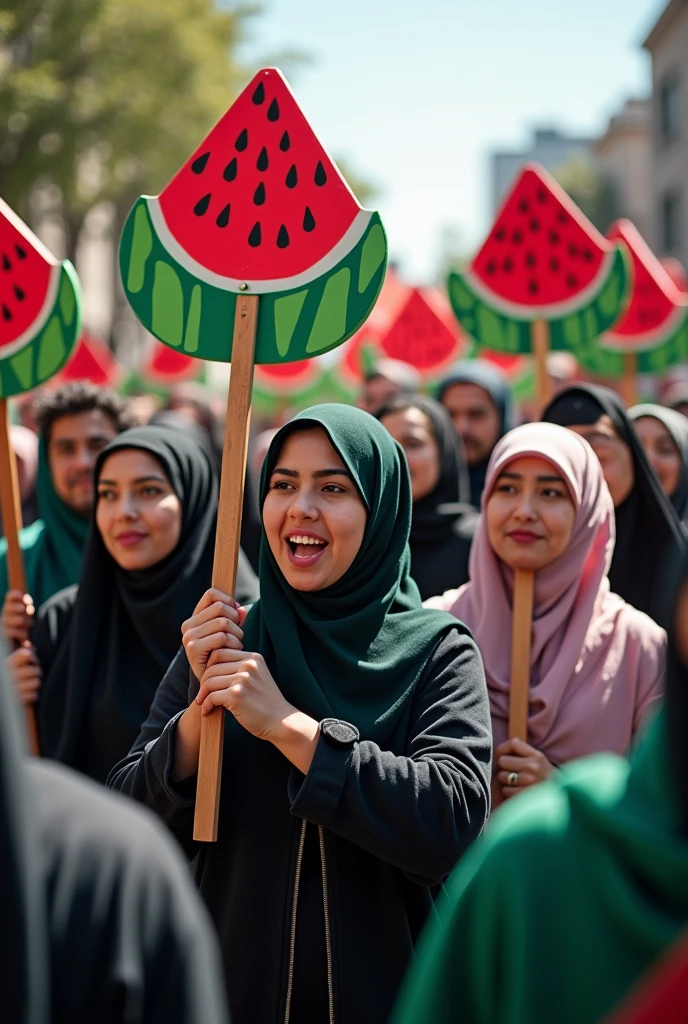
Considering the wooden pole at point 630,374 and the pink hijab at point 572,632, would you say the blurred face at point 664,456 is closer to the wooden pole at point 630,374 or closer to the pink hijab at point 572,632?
the pink hijab at point 572,632

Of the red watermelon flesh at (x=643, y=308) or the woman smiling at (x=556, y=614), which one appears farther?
the red watermelon flesh at (x=643, y=308)

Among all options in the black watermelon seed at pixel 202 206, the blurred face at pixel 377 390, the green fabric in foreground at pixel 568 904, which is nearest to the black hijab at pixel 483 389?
the blurred face at pixel 377 390

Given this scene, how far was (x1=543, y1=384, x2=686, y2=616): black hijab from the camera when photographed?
12.2 feet

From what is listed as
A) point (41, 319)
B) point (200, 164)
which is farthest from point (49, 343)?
point (200, 164)

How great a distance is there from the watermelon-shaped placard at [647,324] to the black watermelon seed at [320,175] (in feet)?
14.1

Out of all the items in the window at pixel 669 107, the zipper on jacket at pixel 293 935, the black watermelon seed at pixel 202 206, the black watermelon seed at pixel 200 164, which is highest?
the window at pixel 669 107

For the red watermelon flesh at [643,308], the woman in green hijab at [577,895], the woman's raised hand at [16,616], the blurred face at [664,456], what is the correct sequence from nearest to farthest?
the woman in green hijab at [577,895], the woman's raised hand at [16,616], the blurred face at [664,456], the red watermelon flesh at [643,308]

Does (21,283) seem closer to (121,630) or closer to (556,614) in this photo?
(121,630)

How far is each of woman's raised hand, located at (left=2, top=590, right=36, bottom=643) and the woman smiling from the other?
1161 millimetres

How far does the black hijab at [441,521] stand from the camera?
4.30 m

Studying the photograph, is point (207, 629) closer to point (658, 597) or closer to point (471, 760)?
point (471, 760)

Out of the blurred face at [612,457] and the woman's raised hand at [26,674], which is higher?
the blurred face at [612,457]

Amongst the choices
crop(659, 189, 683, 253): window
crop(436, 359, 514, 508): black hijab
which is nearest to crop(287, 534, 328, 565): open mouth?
crop(436, 359, 514, 508): black hijab

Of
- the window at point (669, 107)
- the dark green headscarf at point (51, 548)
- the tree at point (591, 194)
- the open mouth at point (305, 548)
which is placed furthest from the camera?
the tree at point (591, 194)
